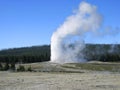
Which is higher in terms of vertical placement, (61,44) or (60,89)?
(61,44)

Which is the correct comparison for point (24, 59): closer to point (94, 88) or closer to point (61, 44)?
point (61, 44)

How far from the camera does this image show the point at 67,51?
144125mm

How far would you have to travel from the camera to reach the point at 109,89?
32469 millimetres

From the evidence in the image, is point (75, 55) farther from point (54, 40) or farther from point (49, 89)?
point (49, 89)

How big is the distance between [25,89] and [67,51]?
366 ft

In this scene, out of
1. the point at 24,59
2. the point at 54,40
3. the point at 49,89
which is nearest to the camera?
the point at 49,89

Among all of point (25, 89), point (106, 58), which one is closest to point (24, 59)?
point (106, 58)

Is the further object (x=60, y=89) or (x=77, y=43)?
(x=77, y=43)

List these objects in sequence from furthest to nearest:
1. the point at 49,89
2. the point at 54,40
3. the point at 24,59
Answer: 1. the point at 24,59
2. the point at 54,40
3. the point at 49,89

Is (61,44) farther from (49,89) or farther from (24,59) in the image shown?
(49,89)

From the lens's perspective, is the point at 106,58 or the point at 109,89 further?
the point at 106,58

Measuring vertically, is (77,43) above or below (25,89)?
above

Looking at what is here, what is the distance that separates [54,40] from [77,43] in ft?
40.3

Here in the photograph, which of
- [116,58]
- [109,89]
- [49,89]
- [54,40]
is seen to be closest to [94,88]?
[109,89]
